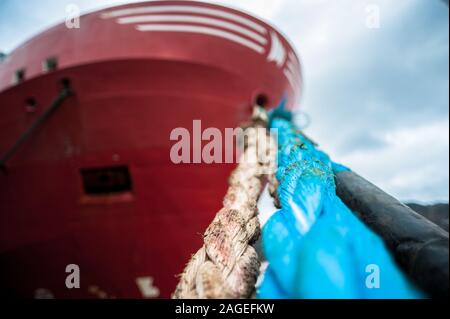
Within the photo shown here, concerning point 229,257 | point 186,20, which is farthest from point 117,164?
point 229,257

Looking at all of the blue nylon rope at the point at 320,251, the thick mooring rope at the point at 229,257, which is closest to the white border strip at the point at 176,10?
the thick mooring rope at the point at 229,257

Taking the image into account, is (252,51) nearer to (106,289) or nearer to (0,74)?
(106,289)

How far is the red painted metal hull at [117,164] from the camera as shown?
9.32 feet

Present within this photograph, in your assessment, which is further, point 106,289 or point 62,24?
point 62,24

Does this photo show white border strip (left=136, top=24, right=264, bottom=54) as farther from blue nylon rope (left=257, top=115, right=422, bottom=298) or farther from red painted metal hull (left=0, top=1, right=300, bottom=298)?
blue nylon rope (left=257, top=115, right=422, bottom=298)

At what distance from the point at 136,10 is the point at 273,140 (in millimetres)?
2115

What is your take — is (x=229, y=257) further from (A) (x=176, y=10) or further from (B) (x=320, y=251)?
(A) (x=176, y=10)

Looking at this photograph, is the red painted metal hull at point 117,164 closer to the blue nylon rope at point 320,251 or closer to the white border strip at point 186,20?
the white border strip at point 186,20

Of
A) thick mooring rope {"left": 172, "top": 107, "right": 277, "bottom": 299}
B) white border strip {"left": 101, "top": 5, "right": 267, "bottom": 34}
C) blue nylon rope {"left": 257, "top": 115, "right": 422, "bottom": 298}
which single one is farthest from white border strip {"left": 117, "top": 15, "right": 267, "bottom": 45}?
blue nylon rope {"left": 257, "top": 115, "right": 422, "bottom": 298}

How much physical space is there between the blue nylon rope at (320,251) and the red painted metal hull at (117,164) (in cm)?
208

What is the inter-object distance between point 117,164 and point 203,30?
157cm

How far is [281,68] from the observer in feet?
11.9

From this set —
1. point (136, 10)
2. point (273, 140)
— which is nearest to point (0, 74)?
point (136, 10)

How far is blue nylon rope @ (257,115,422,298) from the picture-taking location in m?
0.59
